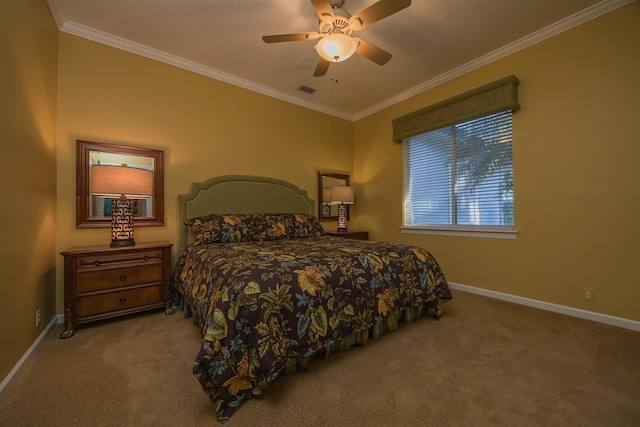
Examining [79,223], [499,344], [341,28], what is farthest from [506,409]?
[79,223]

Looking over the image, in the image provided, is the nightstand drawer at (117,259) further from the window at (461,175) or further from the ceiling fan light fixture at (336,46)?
the window at (461,175)

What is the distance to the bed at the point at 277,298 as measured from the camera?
1.30 metres

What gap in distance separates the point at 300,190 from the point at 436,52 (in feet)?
7.89

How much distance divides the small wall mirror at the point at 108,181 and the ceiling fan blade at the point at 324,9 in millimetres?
2027

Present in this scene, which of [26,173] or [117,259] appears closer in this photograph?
[26,173]

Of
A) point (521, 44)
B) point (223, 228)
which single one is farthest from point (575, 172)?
point (223, 228)

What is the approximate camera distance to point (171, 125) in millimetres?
3006

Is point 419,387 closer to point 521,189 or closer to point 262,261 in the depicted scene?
point 262,261

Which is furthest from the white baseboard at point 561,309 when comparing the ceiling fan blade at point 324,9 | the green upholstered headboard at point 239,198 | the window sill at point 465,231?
the ceiling fan blade at point 324,9

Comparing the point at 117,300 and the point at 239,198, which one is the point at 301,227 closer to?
the point at 239,198

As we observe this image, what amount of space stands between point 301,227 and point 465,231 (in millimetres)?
2034

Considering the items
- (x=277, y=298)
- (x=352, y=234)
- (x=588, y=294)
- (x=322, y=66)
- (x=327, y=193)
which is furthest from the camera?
(x=327, y=193)

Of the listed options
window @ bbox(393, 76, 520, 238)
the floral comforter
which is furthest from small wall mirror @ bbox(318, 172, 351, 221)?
the floral comforter

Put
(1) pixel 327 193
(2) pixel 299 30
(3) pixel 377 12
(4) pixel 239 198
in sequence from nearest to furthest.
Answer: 1. (3) pixel 377 12
2. (2) pixel 299 30
3. (4) pixel 239 198
4. (1) pixel 327 193
